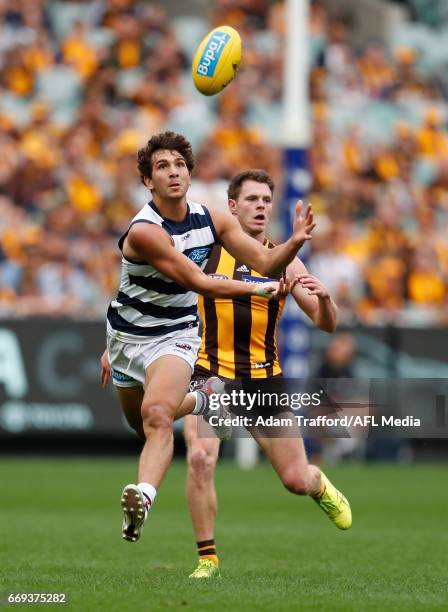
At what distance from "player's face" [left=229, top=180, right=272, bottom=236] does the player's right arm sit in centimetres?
125

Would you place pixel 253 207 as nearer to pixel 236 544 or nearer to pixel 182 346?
pixel 182 346

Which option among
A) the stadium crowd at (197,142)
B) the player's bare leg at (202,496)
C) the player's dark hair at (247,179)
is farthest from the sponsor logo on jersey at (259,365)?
the stadium crowd at (197,142)

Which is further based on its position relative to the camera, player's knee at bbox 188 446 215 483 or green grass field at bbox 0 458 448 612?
player's knee at bbox 188 446 215 483

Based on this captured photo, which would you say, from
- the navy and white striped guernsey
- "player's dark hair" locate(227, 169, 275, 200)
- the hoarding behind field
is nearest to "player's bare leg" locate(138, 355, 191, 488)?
the navy and white striped guernsey

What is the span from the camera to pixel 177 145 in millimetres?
7164

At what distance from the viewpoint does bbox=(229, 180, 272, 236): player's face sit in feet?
26.6

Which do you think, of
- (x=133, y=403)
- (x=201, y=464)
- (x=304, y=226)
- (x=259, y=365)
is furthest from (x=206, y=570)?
(x=304, y=226)

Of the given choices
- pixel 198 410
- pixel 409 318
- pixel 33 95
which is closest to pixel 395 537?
pixel 198 410

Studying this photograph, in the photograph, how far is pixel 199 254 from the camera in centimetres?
736

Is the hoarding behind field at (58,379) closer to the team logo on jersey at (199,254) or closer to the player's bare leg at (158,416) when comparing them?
the team logo on jersey at (199,254)

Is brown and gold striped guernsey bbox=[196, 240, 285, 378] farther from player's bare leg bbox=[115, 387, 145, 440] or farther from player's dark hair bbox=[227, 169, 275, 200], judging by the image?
player's bare leg bbox=[115, 387, 145, 440]

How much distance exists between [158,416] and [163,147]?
1.42 m

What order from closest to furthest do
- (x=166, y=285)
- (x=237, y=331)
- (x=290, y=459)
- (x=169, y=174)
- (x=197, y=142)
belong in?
(x=169, y=174) < (x=166, y=285) < (x=290, y=459) < (x=237, y=331) < (x=197, y=142)

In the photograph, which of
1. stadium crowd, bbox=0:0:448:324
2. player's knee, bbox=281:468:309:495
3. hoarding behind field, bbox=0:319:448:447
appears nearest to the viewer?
player's knee, bbox=281:468:309:495
